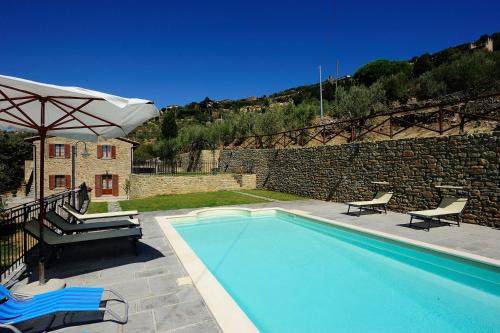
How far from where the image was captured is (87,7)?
1403 centimetres

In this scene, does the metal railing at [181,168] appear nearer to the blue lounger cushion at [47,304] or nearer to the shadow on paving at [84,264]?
the shadow on paving at [84,264]

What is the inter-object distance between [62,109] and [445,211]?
354 inches

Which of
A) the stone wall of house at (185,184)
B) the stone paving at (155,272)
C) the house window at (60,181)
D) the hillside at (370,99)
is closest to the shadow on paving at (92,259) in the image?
the stone paving at (155,272)

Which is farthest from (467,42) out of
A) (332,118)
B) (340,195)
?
(340,195)

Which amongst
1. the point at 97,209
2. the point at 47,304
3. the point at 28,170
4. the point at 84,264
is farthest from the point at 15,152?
the point at 47,304

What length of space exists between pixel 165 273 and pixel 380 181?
9146 millimetres

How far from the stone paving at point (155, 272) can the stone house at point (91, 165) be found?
20562mm

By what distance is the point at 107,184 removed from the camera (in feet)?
87.6

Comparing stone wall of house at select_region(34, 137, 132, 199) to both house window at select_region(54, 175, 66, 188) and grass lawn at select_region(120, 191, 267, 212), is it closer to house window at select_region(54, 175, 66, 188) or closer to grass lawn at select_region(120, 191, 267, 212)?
house window at select_region(54, 175, 66, 188)

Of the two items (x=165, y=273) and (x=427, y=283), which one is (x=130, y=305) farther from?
(x=427, y=283)

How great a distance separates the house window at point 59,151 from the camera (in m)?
25.1

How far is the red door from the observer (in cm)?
2647

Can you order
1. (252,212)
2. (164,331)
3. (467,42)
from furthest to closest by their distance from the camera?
(467,42), (252,212), (164,331)

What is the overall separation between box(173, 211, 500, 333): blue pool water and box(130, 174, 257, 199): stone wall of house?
37.2 feet
